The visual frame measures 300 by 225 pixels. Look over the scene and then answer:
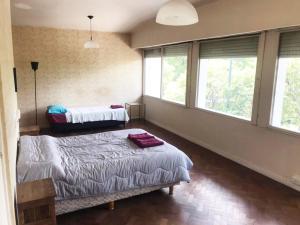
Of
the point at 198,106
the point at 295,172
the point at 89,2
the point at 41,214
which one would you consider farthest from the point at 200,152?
the point at 89,2

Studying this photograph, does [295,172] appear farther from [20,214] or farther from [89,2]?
[89,2]

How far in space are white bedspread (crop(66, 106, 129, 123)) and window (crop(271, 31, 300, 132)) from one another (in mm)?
3603

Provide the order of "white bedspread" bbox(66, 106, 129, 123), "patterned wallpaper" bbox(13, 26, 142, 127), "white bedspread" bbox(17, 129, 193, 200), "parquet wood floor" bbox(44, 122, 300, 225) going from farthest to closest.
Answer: "patterned wallpaper" bbox(13, 26, 142, 127), "white bedspread" bbox(66, 106, 129, 123), "parquet wood floor" bbox(44, 122, 300, 225), "white bedspread" bbox(17, 129, 193, 200)

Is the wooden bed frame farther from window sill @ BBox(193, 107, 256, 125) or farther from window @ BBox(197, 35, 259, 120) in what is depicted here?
window @ BBox(197, 35, 259, 120)

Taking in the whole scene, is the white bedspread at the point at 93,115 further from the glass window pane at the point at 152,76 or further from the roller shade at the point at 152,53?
the roller shade at the point at 152,53

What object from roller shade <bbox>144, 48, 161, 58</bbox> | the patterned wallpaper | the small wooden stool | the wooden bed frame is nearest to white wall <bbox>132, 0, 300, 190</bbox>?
roller shade <bbox>144, 48, 161, 58</bbox>

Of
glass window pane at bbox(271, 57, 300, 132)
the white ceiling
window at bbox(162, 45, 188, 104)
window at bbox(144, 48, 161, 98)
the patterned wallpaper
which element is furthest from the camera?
window at bbox(144, 48, 161, 98)

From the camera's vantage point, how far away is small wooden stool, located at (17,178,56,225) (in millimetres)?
1962

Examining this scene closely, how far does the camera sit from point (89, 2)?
14.2ft

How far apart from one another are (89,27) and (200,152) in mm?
4048

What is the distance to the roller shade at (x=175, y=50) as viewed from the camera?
5109 mm

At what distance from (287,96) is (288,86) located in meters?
0.13

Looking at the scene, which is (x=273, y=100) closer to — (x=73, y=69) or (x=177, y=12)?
(x=177, y=12)

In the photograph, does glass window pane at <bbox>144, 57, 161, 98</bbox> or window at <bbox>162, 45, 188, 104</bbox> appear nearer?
window at <bbox>162, 45, 188, 104</bbox>
